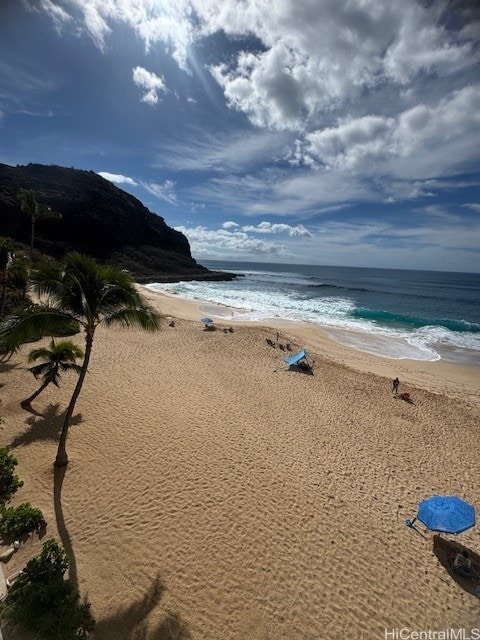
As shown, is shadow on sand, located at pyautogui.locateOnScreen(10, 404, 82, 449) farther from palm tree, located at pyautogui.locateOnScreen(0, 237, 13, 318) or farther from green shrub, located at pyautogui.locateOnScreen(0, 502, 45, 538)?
palm tree, located at pyautogui.locateOnScreen(0, 237, 13, 318)

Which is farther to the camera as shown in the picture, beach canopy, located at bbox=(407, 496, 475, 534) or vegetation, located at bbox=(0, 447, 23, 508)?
vegetation, located at bbox=(0, 447, 23, 508)

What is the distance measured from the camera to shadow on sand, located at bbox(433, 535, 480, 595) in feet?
24.5

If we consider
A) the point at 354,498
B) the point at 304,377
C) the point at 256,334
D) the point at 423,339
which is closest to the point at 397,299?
the point at 423,339

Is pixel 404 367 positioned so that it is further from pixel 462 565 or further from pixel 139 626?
pixel 139 626

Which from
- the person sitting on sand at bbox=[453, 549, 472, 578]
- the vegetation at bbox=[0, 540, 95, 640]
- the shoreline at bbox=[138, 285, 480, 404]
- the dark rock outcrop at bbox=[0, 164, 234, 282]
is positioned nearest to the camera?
the vegetation at bbox=[0, 540, 95, 640]

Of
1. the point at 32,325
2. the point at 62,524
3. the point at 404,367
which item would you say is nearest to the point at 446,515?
the point at 62,524

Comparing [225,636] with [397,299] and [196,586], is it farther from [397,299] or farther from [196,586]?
[397,299]

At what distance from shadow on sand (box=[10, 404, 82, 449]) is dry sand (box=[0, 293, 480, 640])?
0.07 metres

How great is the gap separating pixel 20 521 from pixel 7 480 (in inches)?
71.9

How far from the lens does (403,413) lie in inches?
633

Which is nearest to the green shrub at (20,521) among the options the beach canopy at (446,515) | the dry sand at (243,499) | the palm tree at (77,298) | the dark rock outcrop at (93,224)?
the dry sand at (243,499)

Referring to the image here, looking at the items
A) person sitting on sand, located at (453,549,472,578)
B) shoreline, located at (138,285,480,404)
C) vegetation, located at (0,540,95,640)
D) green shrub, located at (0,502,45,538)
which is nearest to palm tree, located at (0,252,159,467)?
green shrub, located at (0,502,45,538)

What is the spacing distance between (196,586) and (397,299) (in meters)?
74.8

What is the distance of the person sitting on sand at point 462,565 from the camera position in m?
7.55
